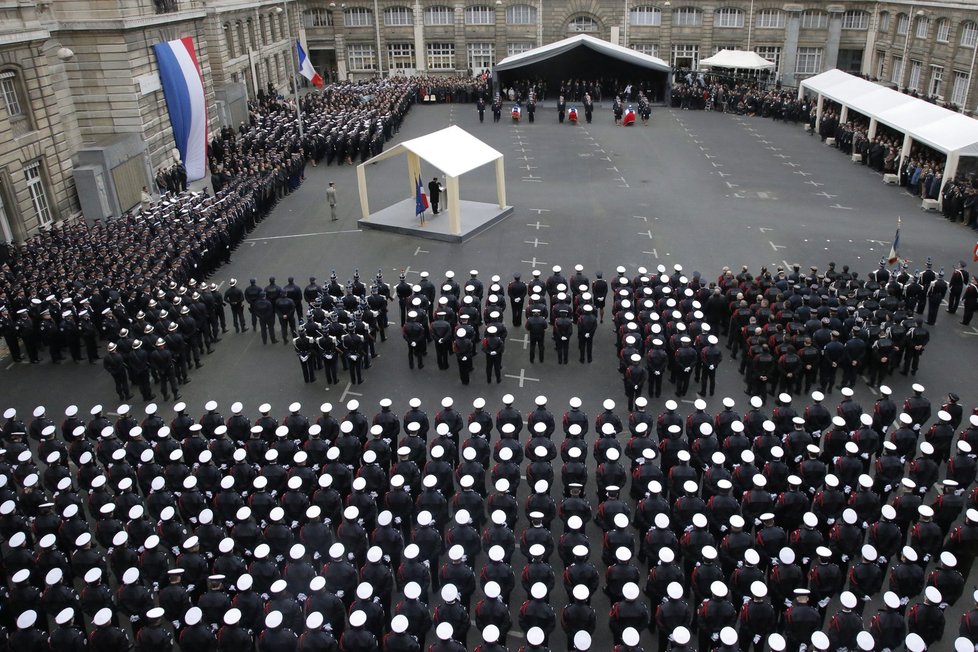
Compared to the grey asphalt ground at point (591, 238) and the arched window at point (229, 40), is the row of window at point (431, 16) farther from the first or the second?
the grey asphalt ground at point (591, 238)

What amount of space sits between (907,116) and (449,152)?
17.3 meters

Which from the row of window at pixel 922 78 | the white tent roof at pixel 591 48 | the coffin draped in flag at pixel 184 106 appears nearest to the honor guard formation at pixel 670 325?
the coffin draped in flag at pixel 184 106

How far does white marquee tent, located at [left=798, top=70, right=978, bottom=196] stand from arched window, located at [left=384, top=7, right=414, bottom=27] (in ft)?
98.6

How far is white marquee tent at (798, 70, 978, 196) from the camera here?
23.7 m

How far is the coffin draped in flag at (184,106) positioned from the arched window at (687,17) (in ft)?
113

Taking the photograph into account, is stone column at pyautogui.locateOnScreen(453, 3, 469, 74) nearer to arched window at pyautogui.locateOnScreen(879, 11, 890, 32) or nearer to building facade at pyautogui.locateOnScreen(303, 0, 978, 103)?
building facade at pyautogui.locateOnScreen(303, 0, 978, 103)

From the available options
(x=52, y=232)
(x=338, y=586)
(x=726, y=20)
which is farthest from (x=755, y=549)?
(x=726, y=20)

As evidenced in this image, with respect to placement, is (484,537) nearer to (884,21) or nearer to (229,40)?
(229,40)

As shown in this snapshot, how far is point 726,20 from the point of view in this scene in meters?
50.5

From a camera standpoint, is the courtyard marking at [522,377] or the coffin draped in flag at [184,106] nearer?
the courtyard marking at [522,377]

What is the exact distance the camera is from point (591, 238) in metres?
22.2

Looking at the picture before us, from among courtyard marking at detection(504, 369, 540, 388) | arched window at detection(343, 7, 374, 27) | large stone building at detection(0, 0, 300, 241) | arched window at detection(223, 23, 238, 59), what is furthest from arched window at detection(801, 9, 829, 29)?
courtyard marking at detection(504, 369, 540, 388)

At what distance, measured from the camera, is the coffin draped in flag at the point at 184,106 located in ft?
93.6

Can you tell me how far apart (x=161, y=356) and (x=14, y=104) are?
13.8 metres
